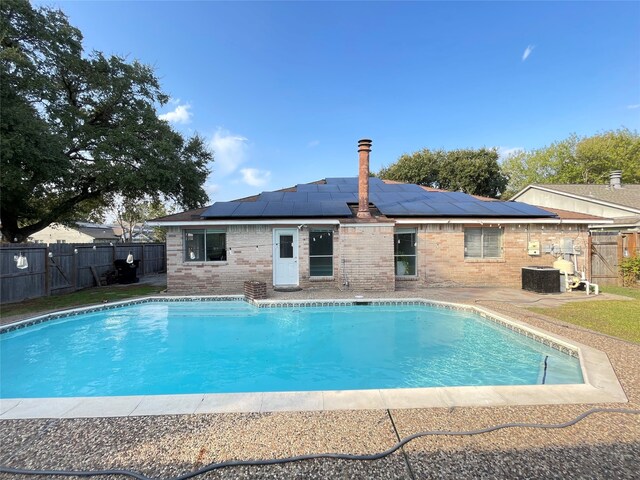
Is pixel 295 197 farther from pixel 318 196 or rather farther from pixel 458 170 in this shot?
pixel 458 170

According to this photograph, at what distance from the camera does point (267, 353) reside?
617 cm

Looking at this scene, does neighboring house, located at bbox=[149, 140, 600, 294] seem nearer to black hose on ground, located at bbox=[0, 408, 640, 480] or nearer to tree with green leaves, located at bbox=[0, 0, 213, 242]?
tree with green leaves, located at bbox=[0, 0, 213, 242]

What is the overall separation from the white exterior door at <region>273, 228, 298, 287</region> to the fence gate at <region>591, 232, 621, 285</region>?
11936 millimetres

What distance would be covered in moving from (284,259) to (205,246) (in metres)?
3.03

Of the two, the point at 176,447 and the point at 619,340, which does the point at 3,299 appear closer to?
the point at 176,447

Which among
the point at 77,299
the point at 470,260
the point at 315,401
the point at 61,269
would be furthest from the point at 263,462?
the point at 61,269

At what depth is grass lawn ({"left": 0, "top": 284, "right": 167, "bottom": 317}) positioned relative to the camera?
327 inches

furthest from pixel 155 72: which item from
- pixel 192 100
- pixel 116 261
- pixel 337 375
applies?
pixel 337 375

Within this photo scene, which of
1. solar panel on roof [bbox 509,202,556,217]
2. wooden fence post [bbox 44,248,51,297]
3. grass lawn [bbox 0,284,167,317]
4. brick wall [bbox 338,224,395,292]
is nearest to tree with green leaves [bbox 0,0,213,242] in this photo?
wooden fence post [bbox 44,248,51,297]

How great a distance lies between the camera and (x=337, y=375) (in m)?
5.19

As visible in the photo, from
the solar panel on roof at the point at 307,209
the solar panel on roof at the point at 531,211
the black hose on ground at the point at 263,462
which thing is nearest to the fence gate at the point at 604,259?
the solar panel on roof at the point at 531,211

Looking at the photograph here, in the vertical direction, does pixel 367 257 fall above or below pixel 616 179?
below

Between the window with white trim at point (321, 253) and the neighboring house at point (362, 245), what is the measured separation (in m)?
0.04

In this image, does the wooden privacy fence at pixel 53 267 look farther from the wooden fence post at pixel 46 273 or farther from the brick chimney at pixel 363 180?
the brick chimney at pixel 363 180
